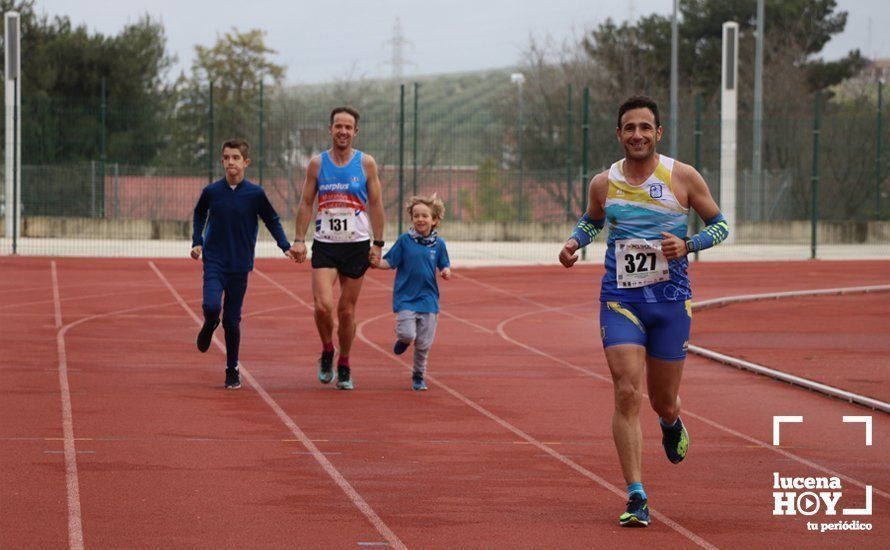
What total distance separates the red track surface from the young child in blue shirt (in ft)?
1.28

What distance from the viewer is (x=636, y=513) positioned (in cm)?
700

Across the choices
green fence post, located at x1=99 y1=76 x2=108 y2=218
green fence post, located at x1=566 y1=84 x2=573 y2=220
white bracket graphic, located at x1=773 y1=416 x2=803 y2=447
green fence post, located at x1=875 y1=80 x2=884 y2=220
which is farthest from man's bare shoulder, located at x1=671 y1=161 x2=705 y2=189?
green fence post, located at x1=875 y1=80 x2=884 y2=220

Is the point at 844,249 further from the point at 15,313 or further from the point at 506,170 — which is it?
the point at 15,313

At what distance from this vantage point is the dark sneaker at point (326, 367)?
1217 centimetres

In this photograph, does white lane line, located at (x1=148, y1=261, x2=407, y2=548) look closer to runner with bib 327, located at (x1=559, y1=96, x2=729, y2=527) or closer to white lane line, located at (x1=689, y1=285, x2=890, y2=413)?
runner with bib 327, located at (x1=559, y1=96, x2=729, y2=527)

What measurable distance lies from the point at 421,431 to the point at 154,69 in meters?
46.1

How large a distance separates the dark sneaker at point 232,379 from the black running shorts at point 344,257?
99 centimetres

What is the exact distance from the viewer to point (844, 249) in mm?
34938

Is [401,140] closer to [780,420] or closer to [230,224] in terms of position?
[230,224]

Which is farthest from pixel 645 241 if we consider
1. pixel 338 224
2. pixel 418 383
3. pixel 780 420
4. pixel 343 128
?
pixel 418 383

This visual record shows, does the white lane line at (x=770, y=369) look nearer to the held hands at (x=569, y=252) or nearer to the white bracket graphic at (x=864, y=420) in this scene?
the white bracket graphic at (x=864, y=420)

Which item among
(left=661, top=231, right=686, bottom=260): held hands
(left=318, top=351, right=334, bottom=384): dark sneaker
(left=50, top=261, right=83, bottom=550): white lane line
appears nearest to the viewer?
(left=50, top=261, right=83, bottom=550): white lane line

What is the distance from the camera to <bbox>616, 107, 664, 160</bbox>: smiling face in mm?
7270

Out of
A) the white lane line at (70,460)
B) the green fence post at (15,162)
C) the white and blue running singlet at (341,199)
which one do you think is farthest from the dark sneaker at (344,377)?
the green fence post at (15,162)
